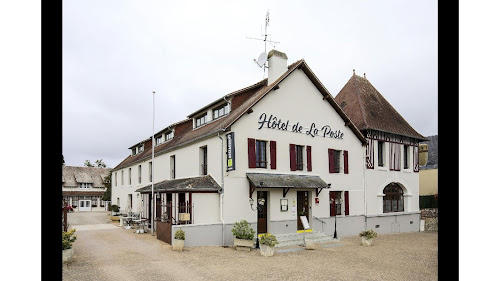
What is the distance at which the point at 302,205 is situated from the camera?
1465cm

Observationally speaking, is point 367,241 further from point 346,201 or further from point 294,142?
point 294,142

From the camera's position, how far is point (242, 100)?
548 inches

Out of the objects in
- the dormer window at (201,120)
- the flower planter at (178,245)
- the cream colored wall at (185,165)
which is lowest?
the flower planter at (178,245)

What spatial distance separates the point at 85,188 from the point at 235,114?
10.0 m

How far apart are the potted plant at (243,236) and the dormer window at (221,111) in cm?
465

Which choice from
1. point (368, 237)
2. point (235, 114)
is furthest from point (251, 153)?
point (368, 237)

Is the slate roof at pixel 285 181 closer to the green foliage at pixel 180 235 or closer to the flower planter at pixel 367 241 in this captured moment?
the flower planter at pixel 367 241

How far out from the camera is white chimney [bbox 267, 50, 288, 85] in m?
14.8

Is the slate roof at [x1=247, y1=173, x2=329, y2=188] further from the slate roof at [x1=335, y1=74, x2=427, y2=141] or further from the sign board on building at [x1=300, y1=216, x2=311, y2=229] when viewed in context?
the slate roof at [x1=335, y1=74, x2=427, y2=141]

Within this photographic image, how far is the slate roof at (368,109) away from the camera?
658 inches

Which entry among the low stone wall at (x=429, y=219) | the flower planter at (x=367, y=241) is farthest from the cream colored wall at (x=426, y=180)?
the flower planter at (x=367, y=241)

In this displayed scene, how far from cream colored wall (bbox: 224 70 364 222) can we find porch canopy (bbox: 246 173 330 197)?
0.21 metres

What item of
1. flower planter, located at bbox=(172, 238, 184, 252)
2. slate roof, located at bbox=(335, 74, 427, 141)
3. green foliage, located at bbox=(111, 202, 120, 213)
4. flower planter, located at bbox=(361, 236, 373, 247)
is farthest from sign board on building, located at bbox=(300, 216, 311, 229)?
green foliage, located at bbox=(111, 202, 120, 213)
